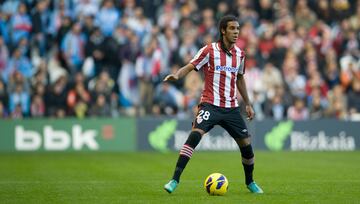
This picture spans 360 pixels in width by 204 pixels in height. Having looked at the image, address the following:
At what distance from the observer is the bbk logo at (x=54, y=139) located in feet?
79.1

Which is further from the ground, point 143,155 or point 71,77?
point 71,77

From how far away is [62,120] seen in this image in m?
24.2

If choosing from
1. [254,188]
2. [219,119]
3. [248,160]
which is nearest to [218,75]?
[219,119]

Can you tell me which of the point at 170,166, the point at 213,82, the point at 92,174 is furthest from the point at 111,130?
the point at 213,82

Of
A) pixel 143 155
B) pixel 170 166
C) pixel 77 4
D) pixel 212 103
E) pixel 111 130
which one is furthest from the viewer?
pixel 77 4

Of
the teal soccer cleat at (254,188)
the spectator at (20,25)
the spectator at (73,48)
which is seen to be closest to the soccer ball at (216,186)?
the teal soccer cleat at (254,188)

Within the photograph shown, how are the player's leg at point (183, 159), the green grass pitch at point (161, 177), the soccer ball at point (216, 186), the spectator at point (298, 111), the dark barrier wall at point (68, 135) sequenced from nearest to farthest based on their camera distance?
the green grass pitch at point (161, 177), the player's leg at point (183, 159), the soccer ball at point (216, 186), the dark barrier wall at point (68, 135), the spectator at point (298, 111)

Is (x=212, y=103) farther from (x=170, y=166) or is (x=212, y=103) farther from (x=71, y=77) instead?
(x=71, y=77)

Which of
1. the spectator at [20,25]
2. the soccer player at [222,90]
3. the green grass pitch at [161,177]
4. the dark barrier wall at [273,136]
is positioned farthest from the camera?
the spectator at [20,25]

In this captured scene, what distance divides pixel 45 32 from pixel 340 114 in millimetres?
9306

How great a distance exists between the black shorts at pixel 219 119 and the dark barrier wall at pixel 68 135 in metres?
12.9

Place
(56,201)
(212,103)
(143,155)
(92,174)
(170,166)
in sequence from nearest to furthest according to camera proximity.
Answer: (56,201) → (212,103) → (92,174) → (170,166) → (143,155)

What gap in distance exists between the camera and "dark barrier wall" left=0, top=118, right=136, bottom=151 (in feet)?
78.7

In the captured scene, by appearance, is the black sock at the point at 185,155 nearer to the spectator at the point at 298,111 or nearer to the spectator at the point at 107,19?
the spectator at the point at 298,111
